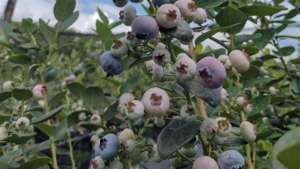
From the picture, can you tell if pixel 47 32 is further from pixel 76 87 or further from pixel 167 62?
pixel 167 62

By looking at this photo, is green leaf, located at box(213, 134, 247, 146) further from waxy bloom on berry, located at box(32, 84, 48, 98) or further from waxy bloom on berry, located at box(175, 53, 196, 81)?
waxy bloom on berry, located at box(32, 84, 48, 98)

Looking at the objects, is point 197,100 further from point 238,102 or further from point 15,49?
point 15,49

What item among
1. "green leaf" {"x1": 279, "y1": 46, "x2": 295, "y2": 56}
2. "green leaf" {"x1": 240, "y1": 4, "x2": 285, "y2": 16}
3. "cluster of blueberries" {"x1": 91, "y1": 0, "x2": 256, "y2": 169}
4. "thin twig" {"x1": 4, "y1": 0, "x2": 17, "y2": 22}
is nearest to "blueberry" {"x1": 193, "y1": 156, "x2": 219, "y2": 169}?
"cluster of blueberries" {"x1": 91, "y1": 0, "x2": 256, "y2": 169}

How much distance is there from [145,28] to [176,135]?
13 cm

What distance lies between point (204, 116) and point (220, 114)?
9 cm

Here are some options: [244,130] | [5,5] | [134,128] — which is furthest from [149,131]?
[5,5]

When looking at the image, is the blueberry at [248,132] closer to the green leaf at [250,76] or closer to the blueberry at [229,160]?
the blueberry at [229,160]

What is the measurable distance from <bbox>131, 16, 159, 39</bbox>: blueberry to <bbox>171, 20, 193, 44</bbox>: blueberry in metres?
0.02

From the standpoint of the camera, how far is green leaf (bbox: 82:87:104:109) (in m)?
0.87

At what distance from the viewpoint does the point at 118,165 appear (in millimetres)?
654

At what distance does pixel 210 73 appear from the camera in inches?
21.1

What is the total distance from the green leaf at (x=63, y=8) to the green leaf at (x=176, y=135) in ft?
1.20

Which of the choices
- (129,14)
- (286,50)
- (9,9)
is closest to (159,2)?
(129,14)

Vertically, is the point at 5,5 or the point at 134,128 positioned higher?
the point at 5,5
